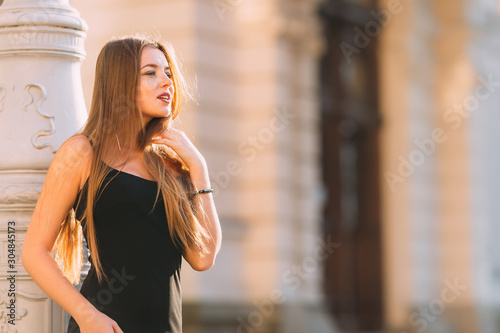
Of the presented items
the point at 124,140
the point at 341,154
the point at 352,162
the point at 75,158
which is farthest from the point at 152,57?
the point at 352,162

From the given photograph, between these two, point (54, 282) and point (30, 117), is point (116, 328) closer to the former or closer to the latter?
point (54, 282)

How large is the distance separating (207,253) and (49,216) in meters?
0.52

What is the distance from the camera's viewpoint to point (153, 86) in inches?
109

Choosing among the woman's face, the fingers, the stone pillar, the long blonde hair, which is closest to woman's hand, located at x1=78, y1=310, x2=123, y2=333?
the fingers

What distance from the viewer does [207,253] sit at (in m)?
2.78

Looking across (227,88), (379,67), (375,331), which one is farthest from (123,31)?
(375,331)

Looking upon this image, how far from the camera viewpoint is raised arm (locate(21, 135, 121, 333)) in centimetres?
253

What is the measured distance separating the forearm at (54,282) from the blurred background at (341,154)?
16.1 ft

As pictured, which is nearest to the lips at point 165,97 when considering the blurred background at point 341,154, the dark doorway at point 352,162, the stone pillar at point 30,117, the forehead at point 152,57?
the forehead at point 152,57

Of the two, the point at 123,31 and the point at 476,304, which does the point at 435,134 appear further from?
the point at 123,31

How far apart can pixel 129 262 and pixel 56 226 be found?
246 millimetres

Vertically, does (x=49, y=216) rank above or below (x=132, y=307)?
above

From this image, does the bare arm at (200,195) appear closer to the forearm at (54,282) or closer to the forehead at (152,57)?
the forehead at (152,57)

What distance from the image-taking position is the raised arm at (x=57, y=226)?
2.53 m
